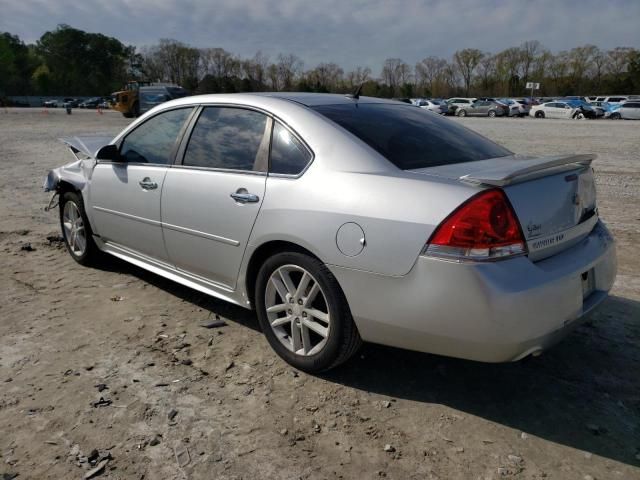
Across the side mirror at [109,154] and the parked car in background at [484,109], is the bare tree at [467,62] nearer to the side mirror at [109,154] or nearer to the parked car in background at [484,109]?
the parked car in background at [484,109]

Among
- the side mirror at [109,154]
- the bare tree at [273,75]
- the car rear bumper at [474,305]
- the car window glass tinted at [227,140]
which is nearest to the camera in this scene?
the car rear bumper at [474,305]

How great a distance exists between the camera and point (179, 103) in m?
4.06

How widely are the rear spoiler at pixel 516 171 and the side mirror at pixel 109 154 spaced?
2.96 m

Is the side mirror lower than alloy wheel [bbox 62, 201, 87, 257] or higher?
higher

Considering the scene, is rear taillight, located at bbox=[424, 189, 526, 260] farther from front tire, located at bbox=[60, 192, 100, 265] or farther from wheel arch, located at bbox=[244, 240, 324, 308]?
front tire, located at bbox=[60, 192, 100, 265]

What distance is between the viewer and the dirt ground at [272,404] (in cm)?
241

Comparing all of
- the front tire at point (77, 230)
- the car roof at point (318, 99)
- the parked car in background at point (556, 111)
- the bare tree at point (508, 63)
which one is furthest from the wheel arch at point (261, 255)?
the bare tree at point (508, 63)

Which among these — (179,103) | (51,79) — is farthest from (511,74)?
(179,103)

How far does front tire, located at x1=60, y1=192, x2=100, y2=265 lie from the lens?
16.2ft

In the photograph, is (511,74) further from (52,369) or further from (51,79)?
(52,369)

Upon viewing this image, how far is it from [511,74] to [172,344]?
115m

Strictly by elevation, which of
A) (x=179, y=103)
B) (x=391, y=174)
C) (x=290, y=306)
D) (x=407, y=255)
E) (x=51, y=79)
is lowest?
(x=290, y=306)

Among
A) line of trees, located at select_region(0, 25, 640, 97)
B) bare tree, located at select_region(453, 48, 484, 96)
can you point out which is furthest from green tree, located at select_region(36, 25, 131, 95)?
bare tree, located at select_region(453, 48, 484, 96)

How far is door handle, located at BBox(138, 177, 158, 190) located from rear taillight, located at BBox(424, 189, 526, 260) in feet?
7.50
